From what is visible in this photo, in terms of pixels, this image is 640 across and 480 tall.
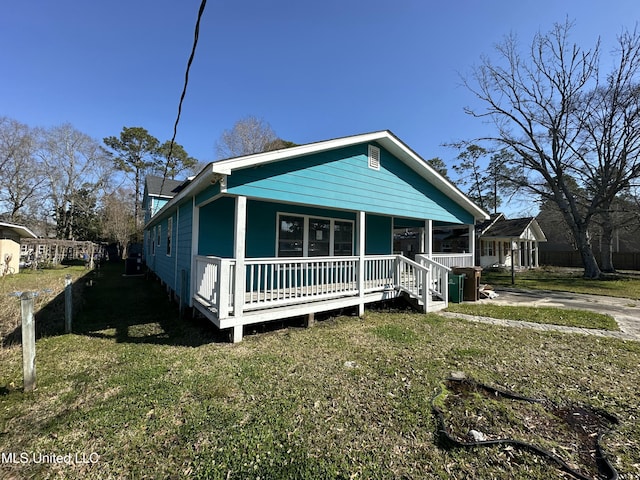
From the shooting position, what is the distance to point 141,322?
6312 millimetres

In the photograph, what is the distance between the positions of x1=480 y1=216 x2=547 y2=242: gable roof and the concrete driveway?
35.4ft

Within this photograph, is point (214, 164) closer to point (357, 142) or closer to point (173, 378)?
point (173, 378)

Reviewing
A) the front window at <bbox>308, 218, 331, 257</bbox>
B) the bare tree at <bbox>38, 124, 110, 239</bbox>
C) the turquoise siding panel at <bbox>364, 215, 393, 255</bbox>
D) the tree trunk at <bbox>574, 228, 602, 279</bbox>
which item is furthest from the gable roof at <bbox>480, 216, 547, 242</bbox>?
the bare tree at <bbox>38, 124, 110, 239</bbox>

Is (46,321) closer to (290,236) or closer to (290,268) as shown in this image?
(290,268)

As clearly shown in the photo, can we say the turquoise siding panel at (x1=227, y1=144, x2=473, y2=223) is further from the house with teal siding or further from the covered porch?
the covered porch

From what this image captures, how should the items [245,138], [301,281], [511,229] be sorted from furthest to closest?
[245,138]
[511,229]
[301,281]

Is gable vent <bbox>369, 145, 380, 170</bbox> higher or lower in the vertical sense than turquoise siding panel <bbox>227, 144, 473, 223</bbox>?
higher

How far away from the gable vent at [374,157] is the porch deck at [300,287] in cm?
251

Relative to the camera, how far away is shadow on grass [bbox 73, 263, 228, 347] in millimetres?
5281

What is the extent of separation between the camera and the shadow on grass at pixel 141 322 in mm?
5281

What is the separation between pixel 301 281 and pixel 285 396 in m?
2.84

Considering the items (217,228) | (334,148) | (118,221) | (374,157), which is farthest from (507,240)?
(118,221)

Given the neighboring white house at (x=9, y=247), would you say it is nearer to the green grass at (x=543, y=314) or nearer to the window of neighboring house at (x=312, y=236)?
the window of neighboring house at (x=312, y=236)

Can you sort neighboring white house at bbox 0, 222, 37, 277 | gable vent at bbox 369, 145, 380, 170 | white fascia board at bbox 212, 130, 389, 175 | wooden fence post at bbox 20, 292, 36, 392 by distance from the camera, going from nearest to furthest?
1. wooden fence post at bbox 20, 292, 36, 392
2. white fascia board at bbox 212, 130, 389, 175
3. gable vent at bbox 369, 145, 380, 170
4. neighboring white house at bbox 0, 222, 37, 277
